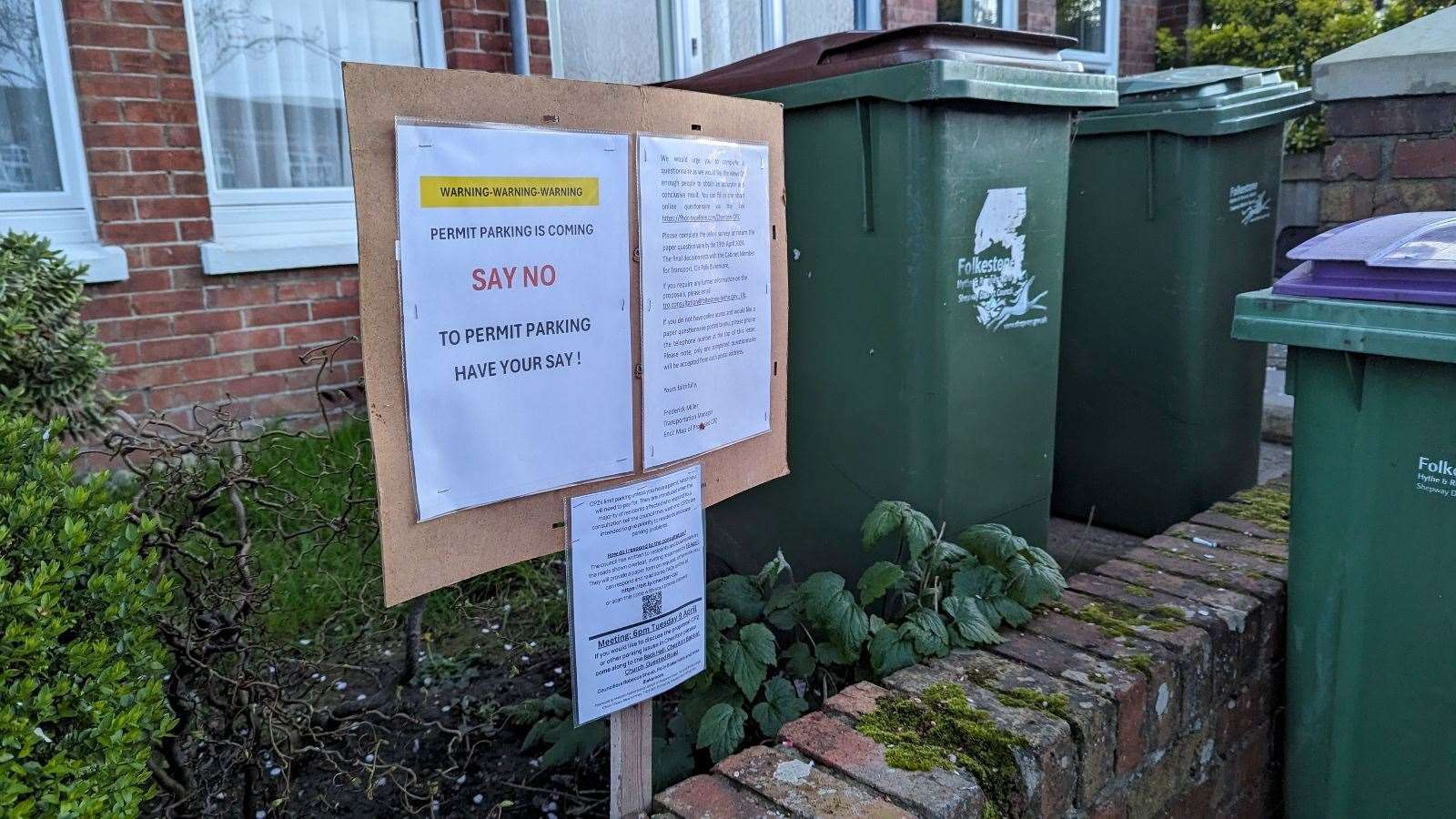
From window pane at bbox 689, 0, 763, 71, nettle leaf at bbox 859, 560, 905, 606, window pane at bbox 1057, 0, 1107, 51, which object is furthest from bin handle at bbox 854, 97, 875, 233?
window pane at bbox 1057, 0, 1107, 51

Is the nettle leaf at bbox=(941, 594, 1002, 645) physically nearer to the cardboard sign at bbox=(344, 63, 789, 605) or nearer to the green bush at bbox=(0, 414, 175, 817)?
the cardboard sign at bbox=(344, 63, 789, 605)

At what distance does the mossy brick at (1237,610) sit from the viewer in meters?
2.29

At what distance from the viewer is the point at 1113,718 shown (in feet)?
6.40

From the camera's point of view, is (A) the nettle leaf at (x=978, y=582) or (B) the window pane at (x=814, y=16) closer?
(A) the nettle leaf at (x=978, y=582)

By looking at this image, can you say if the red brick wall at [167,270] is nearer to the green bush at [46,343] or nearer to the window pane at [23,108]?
the window pane at [23,108]

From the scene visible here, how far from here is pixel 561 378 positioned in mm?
1710

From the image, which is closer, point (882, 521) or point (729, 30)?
point (882, 521)

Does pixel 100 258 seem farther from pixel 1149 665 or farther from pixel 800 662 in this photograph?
pixel 1149 665

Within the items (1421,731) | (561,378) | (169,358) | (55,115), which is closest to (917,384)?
(561,378)

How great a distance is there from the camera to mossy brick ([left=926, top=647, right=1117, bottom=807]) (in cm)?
190

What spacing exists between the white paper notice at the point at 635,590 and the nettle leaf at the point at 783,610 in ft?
0.93

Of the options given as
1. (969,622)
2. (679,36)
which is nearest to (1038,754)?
(969,622)

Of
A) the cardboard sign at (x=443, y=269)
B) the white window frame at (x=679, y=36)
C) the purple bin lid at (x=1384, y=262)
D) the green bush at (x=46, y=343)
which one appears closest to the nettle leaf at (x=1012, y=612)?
the cardboard sign at (x=443, y=269)

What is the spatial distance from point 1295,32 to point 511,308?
9.13 m
